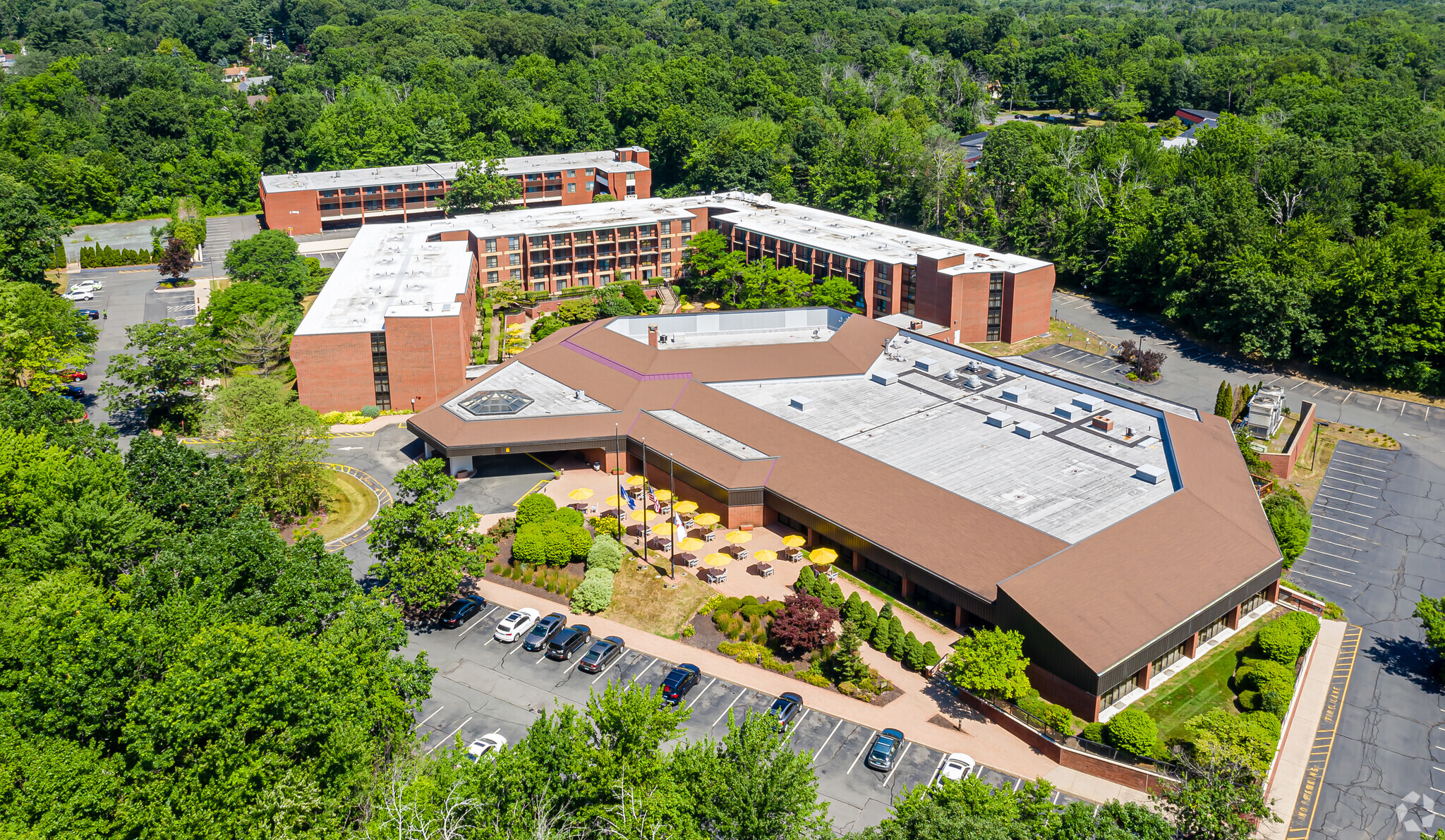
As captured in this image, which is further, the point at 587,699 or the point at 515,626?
the point at 515,626

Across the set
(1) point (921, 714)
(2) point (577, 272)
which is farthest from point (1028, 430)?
(2) point (577, 272)

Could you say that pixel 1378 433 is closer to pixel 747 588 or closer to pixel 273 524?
pixel 747 588

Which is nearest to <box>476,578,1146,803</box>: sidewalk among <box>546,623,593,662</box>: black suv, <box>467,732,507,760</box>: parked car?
<box>546,623,593,662</box>: black suv

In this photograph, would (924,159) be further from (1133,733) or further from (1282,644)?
(1133,733)

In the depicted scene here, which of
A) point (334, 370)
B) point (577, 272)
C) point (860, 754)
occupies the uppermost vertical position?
point (577, 272)

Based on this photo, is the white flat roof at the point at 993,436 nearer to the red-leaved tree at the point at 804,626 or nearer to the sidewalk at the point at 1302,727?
the red-leaved tree at the point at 804,626

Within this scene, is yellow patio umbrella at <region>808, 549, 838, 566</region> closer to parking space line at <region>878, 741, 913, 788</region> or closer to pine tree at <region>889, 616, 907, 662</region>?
pine tree at <region>889, 616, 907, 662</region>

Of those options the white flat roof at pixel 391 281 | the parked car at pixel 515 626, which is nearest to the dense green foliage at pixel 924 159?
the white flat roof at pixel 391 281

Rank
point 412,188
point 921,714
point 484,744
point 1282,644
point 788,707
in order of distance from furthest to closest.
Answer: point 412,188 < point 1282,644 < point 921,714 < point 788,707 < point 484,744
